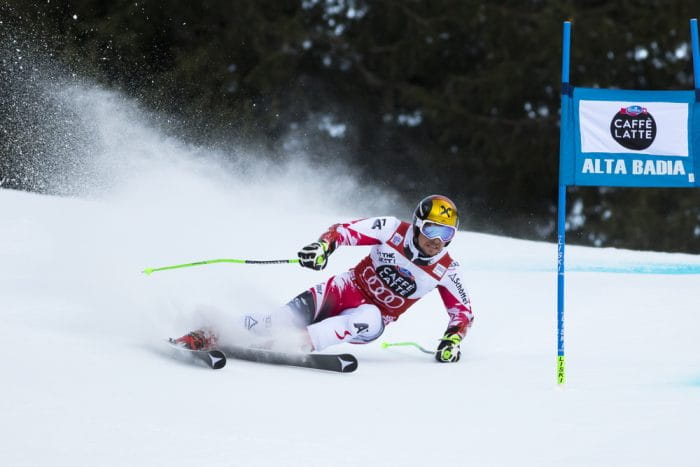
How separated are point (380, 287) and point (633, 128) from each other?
70.6 inches

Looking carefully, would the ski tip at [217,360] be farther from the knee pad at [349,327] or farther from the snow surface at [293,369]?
the knee pad at [349,327]

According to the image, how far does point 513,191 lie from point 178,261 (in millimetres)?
13995

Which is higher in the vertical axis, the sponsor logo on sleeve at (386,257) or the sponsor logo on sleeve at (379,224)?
the sponsor logo on sleeve at (379,224)

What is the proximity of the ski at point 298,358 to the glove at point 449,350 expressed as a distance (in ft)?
2.74

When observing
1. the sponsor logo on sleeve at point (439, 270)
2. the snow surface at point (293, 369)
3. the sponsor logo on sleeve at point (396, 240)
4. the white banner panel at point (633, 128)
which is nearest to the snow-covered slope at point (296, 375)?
the snow surface at point (293, 369)

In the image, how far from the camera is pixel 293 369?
5480 mm

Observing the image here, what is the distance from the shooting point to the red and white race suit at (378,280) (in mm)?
6043

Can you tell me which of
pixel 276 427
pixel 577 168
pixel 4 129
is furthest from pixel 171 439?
pixel 4 129

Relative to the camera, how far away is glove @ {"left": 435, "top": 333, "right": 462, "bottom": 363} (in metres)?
6.18

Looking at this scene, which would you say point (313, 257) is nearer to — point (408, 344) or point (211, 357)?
point (211, 357)

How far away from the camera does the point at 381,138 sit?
69.5ft

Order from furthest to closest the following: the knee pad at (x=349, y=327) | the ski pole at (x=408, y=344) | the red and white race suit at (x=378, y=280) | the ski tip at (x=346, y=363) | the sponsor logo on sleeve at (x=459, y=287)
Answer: the ski pole at (x=408, y=344), the sponsor logo on sleeve at (x=459, y=287), the red and white race suit at (x=378, y=280), the knee pad at (x=349, y=327), the ski tip at (x=346, y=363)

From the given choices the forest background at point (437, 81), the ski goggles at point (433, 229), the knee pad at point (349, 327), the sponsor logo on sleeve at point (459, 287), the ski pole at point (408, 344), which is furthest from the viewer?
the forest background at point (437, 81)

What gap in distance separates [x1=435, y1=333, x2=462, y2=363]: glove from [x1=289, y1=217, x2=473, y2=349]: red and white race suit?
61mm
